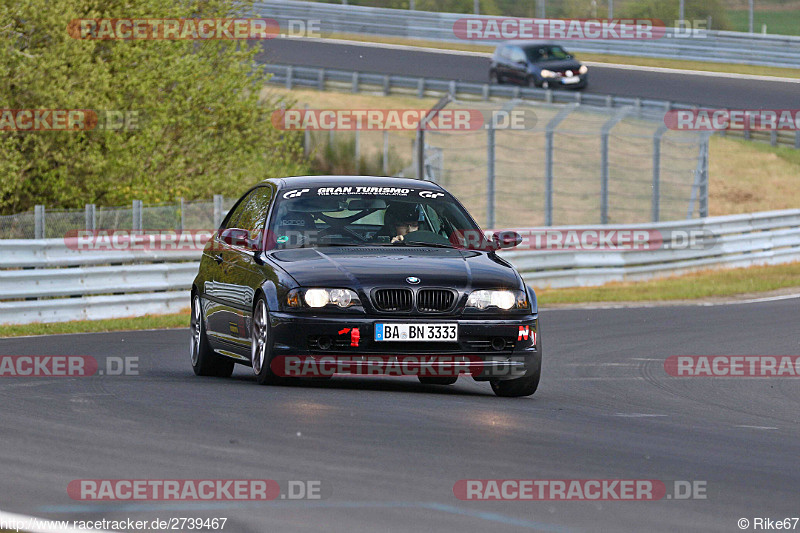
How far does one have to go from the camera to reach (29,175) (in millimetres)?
23562

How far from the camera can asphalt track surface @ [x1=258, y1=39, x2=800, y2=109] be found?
146ft

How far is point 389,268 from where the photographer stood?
31.7ft

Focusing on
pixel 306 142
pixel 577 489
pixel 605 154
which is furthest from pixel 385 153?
pixel 577 489

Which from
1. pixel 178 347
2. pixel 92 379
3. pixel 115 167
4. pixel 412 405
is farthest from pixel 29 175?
pixel 412 405

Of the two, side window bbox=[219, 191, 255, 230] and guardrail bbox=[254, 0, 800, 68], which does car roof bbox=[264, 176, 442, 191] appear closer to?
side window bbox=[219, 191, 255, 230]

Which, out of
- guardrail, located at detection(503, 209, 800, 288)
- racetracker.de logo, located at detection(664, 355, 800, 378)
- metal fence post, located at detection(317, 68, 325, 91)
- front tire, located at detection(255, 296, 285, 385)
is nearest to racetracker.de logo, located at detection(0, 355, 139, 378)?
front tire, located at detection(255, 296, 285, 385)

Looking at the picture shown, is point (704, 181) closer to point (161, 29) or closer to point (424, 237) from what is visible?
point (161, 29)

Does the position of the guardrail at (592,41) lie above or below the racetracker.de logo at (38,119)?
below

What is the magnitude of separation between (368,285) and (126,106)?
654 inches

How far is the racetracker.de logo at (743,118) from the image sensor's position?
133ft

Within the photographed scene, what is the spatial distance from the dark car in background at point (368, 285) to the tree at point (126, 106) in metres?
12.4

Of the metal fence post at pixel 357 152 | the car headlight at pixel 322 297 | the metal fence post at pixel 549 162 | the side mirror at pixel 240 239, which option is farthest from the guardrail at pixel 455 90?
the car headlight at pixel 322 297

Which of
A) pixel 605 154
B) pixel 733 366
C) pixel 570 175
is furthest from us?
pixel 570 175

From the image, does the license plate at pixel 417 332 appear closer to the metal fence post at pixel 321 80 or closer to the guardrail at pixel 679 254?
the guardrail at pixel 679 254
